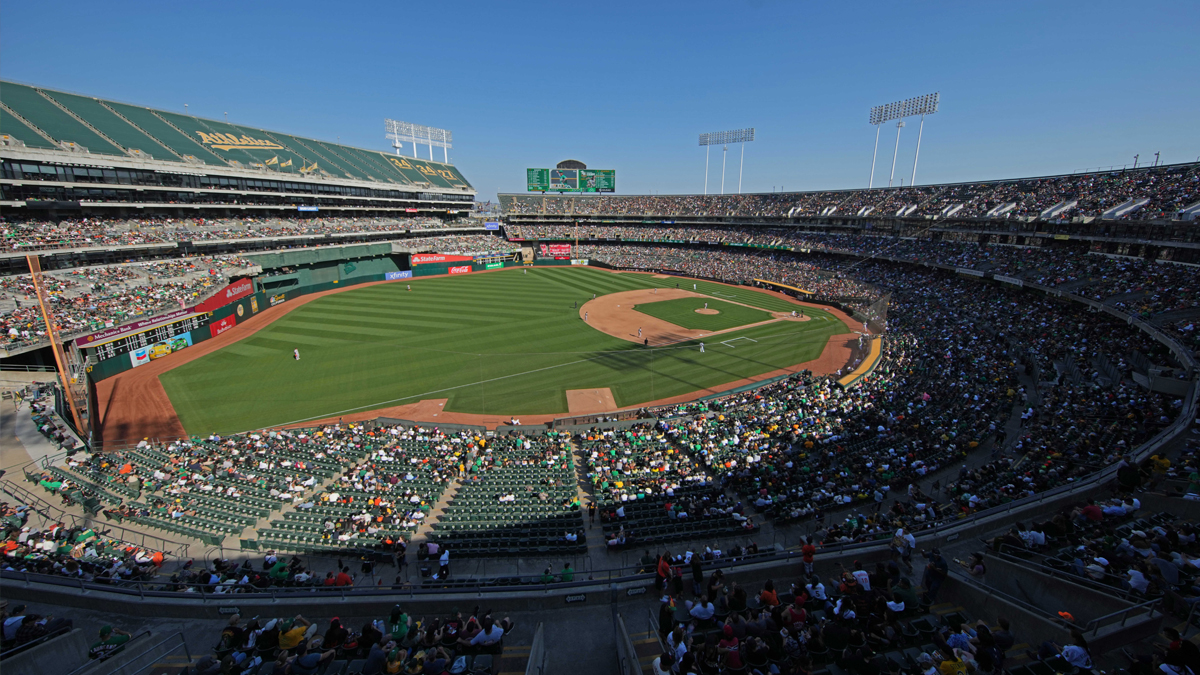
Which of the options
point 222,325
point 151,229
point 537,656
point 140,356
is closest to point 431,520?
point 537,656

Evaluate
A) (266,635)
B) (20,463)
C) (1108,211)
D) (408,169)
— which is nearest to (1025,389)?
(1108,211)

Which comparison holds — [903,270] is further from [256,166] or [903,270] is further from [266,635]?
[256,166]

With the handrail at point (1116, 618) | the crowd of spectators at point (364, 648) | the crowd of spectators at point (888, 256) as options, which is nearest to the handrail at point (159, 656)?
the crowd of spectators at point (364, 648)

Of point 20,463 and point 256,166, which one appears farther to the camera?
point 256,166

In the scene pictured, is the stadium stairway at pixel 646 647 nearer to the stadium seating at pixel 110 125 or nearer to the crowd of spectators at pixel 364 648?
the crowd of spectators at pixel 364 648

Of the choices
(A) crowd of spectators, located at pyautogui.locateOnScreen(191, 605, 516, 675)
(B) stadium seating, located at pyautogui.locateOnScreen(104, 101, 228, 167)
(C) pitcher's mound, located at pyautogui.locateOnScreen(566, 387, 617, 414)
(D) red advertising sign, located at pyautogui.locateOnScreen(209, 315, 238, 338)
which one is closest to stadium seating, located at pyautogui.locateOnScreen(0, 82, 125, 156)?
(B) stadium seating, located at pyautogui.locateOnScreen(104, 101, 228, 167)

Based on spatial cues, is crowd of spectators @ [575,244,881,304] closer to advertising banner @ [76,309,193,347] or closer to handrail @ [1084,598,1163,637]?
handrail @ [1084,598,1163,637]

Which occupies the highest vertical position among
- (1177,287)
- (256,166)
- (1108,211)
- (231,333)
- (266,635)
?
(256,166)
